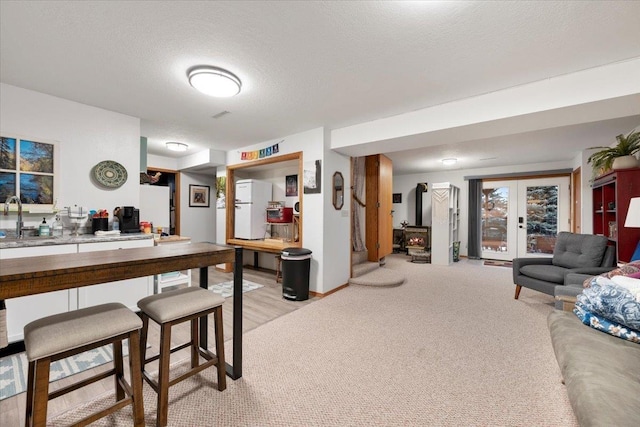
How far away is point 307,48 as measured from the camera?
6.52 feet

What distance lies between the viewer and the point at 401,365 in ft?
6.96

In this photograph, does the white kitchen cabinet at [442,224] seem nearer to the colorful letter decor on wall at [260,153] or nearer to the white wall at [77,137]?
the colorful letter decor on wall at [260,153]

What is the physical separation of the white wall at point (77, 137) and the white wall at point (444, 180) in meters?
6.91

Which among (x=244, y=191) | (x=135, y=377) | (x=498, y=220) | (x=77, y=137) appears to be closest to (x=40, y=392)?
(x=135, y=377)

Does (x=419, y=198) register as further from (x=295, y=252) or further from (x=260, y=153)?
(x=295, y=252)

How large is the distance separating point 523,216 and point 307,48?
691 centimetres

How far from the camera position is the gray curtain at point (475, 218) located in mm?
6918

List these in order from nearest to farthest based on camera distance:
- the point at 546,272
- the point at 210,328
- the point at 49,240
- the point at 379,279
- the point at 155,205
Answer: the point at 49,240 < the point at 210,328 < the point at 546,272 < the point at 155,205 < the point at 379,279

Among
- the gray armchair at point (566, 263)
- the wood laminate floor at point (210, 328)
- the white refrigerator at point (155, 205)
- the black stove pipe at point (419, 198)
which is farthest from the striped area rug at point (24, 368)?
the black stove pipe at point (419, 198)

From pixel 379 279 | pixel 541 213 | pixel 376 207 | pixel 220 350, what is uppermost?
pixel 376 207

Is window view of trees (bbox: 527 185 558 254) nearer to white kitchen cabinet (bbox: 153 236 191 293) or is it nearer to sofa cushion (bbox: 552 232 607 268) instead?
sofa cushion (bbox: 552 232 607 268)

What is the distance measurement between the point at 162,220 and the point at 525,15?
4897mm

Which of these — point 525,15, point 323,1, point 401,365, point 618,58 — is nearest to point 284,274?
point 401,365

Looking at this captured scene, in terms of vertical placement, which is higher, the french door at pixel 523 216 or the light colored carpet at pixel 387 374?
the french door at pixel 523 216
